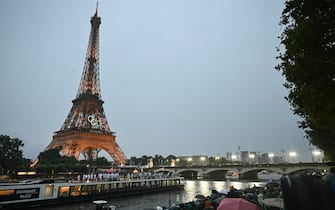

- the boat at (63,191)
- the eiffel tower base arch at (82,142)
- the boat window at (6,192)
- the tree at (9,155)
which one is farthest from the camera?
the eiffel tower base arch at (82,142)

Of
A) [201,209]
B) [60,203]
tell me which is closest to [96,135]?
[60,203]

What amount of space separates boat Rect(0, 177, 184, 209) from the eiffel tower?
1157 inches

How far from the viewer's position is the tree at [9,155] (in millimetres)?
40469

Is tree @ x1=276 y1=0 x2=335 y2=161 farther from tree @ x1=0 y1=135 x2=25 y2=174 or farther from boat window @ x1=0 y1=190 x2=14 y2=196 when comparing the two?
tree @ x1=0 y1=135 x2=25 y2=174

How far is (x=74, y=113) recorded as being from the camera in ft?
230

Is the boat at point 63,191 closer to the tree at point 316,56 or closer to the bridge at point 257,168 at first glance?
the tree at point 316,56

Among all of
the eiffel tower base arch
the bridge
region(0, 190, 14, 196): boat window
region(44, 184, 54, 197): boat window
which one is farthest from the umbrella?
the eiffel tower base arch

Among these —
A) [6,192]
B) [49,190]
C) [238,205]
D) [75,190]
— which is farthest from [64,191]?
[238,205]

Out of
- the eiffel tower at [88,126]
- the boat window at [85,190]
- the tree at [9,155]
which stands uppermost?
the eiffel tower at [88,126]

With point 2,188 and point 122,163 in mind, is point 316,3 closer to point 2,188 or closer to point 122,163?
point 2,188

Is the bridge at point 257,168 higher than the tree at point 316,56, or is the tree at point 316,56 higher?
the tree at point 316,56

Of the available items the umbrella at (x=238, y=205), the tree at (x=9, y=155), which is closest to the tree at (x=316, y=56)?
the umbrella at (x=238, y=205)

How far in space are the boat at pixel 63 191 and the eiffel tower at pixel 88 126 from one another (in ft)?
96.4

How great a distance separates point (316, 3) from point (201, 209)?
14210 millimetres
